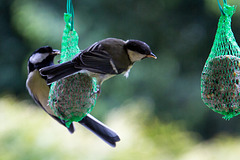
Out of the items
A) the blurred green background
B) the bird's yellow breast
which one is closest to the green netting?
the bird's yellow breast

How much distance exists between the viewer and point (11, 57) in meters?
5.10

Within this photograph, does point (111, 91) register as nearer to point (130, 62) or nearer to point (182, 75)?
point (182, 75)

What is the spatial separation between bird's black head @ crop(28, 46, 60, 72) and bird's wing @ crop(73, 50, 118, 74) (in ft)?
1.49

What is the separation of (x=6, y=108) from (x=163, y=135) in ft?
3.52

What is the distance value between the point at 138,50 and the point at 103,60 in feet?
0.52

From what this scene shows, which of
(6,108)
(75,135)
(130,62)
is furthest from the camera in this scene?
(6,108)

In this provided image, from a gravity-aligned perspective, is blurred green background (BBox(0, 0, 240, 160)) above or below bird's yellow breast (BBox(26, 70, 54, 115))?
below

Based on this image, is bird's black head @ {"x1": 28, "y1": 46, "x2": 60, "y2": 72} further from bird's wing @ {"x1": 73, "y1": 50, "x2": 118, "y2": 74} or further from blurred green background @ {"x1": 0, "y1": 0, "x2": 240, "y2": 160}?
blurred green background @ {"x1": 0, "y1": 0, "x2": 240, "y2": 160}

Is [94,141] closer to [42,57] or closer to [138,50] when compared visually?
[42,57]

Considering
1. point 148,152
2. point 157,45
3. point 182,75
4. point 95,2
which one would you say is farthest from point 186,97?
point 148,152

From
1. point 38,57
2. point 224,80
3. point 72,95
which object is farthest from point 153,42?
point 72,95

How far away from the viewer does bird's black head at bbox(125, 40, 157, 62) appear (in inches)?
63.0

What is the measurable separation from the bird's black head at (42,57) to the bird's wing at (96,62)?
455 millimetres

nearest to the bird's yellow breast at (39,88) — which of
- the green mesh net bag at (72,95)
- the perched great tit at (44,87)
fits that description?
the perched great tit at (44,87)
